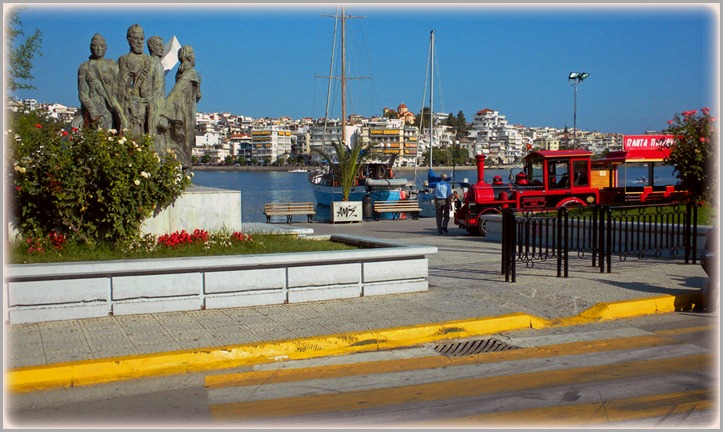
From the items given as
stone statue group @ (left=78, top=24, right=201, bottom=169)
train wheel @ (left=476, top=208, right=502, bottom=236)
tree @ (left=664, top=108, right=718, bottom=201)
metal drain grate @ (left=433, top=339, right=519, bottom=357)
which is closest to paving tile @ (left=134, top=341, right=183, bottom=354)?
metal drain grate @ (left=433, top=339, right=519, bottom=357)

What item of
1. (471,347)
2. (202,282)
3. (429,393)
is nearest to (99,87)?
(202,282)

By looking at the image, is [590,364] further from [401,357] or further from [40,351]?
[40,351]

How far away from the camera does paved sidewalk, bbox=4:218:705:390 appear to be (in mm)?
7691

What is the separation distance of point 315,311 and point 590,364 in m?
3.57

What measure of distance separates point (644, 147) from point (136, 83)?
2000 cm

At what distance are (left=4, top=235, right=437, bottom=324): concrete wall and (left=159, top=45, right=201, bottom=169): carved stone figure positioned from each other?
15.1 feet

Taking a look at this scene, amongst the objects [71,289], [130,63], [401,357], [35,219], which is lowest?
[401,357]

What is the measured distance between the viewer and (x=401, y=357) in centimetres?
788

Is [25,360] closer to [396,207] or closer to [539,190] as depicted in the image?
[539,190]

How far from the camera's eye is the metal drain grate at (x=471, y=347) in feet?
26.5

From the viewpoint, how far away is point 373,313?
9.38m

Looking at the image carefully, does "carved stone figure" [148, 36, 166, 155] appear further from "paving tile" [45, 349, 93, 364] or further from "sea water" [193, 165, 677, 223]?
"sea water" [193, 165, 677, 223]

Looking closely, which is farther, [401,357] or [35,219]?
[35,219]

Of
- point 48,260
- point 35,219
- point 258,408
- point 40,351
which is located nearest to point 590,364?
point 258,408
